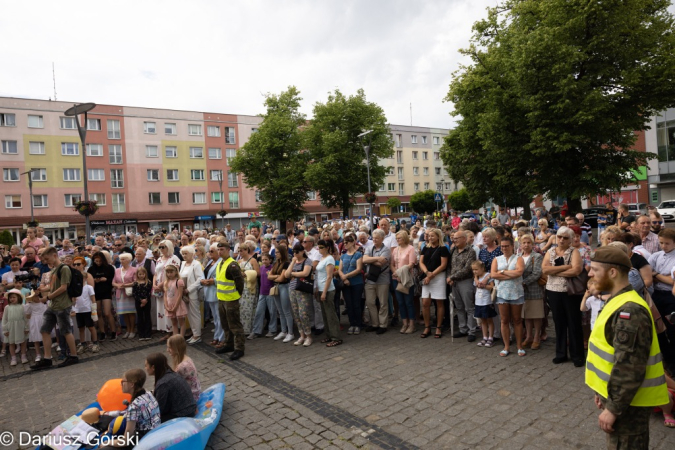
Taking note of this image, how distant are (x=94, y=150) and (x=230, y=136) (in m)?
15.3

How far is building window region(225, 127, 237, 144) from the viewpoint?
5256 centimetres

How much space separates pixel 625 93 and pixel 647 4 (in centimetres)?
446

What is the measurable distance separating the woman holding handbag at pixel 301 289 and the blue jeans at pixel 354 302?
875 mm

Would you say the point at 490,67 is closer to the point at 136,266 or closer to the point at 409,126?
the point at 136,266

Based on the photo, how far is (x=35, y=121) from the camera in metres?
41.5

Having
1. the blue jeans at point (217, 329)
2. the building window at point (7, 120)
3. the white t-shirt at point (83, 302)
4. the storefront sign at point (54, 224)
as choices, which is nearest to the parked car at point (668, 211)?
the blue jeans at point (217, 329)

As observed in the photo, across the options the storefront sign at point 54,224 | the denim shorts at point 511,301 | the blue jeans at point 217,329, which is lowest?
the blue jeans at point 217,329

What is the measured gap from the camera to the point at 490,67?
75.2ft

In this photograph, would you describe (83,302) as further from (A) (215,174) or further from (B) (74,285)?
(A) (215,174)

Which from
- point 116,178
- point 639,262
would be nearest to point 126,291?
point 639,262

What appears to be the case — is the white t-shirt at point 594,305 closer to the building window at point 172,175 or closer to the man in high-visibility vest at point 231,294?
the man in high-visibility vest at point 231,294

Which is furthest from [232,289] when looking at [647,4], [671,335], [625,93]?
[647,4]

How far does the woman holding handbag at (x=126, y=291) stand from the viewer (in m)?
9.16

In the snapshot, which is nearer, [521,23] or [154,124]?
[521,23]
